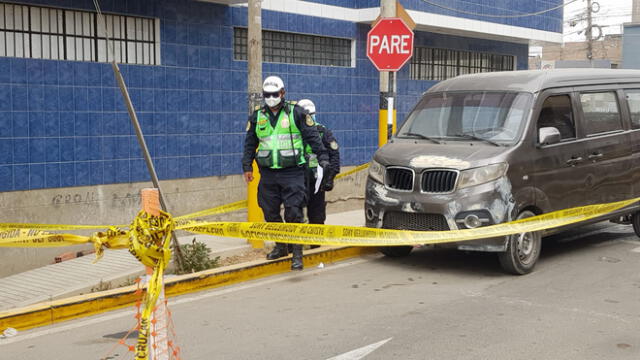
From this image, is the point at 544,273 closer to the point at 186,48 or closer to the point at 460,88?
the point at 460,88

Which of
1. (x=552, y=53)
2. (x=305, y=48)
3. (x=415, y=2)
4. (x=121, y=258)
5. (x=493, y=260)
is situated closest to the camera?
(x=493, y=260)

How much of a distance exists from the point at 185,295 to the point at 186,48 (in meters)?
5.72

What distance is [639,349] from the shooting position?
5.57m

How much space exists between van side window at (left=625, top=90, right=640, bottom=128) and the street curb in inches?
145

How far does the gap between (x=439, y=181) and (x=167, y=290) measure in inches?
116

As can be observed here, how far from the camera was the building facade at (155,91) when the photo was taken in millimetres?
10242

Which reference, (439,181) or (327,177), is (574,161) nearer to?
(439,181)

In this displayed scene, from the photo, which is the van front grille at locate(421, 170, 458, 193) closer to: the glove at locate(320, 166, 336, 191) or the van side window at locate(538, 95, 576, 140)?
the glove at locate(320, 166, 336, 191)

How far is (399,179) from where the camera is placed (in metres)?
8.20

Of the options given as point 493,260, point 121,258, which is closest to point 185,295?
point 121,258

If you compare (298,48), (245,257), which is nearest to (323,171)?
(245,257)

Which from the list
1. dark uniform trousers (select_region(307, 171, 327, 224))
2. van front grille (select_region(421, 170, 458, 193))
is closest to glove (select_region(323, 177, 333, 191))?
dark uniform trousers (select_region(307, 171, 327, 224))

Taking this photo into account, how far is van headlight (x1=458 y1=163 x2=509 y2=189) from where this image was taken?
7.75 m

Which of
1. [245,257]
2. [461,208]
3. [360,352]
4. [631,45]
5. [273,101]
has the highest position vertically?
[631,45]
